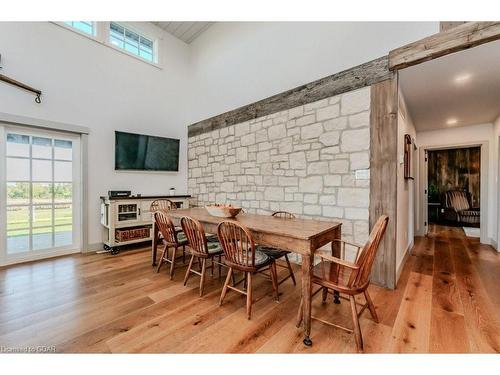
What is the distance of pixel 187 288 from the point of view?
2.46 m

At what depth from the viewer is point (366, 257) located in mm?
1531

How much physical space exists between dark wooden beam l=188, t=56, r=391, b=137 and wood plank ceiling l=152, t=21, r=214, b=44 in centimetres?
199

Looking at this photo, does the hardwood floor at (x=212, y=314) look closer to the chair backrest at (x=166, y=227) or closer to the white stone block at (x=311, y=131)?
the chair backrest at (x=166, y=227)

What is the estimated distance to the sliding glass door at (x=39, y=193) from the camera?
3.16 meters

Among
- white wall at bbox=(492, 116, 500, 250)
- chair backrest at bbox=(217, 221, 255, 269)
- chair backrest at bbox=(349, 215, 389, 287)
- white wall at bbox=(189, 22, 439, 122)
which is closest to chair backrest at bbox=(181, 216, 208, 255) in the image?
chair backrest at bbox=(217, 221, 255, 269)

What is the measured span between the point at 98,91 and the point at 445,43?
184 inches

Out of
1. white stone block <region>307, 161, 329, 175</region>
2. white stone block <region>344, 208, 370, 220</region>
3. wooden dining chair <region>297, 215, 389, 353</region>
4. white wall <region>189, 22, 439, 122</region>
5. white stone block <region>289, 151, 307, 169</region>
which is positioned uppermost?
white wall <region>189, 22, 439, 122</region>

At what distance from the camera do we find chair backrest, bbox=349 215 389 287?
4.97 ft

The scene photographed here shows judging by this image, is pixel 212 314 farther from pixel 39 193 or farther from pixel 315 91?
pixel 39 193

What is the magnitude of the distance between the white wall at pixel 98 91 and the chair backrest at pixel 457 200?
7.08m

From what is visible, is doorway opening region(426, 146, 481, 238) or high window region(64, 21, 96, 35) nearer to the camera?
high window region(64, 21, 96, 35)

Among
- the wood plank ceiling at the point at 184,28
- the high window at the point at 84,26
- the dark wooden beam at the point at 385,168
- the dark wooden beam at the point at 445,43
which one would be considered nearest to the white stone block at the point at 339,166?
the dark wooden beam at the point at 385,168

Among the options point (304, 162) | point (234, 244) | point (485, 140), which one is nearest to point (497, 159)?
point (485, 140)

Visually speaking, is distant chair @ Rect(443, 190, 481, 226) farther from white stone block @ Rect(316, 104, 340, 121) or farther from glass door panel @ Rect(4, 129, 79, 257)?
glass door panel @ Rect(4, 129, 79, 257)
